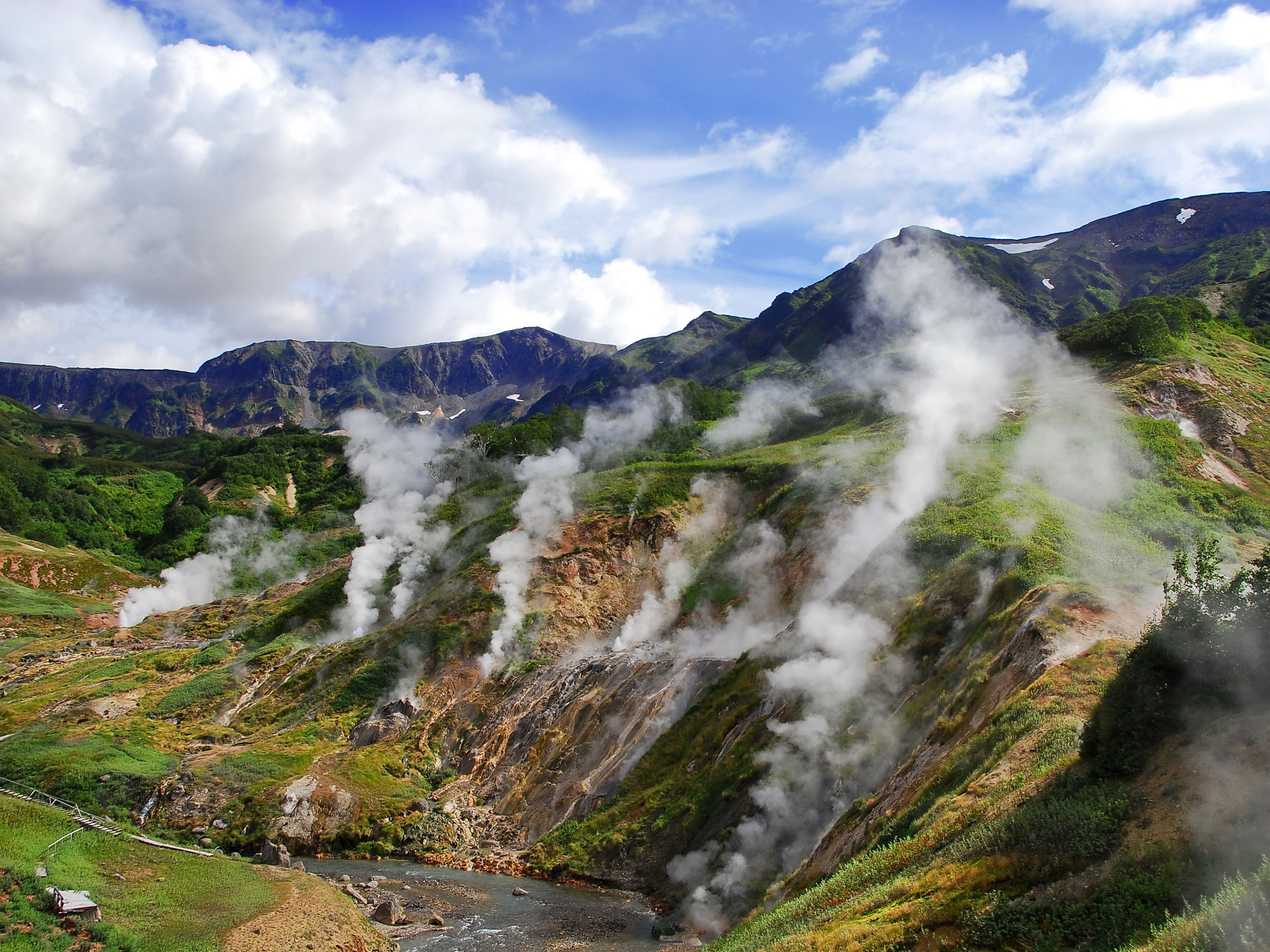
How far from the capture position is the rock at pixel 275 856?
29.8m

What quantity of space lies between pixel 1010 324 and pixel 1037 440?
77296 mm

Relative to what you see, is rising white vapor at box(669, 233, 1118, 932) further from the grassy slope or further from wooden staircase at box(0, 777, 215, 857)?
wooden staircase at box(0, 777, 215, 857)

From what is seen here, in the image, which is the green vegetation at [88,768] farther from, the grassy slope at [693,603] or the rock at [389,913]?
the rock at [389,913]

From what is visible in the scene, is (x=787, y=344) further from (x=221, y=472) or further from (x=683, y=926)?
(x=683, y=926)

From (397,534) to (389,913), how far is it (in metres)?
45.3

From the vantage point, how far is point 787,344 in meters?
160

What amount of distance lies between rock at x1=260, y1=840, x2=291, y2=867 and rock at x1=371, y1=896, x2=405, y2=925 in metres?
5.92

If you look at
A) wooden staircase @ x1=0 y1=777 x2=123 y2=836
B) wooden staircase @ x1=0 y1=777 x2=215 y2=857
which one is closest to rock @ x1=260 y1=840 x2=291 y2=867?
wooden staircase @ x1=0 y1=777 x2=215 y2=857

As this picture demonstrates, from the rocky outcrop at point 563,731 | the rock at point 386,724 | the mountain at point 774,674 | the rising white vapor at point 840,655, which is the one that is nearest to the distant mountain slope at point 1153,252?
the mountain at point 774,674

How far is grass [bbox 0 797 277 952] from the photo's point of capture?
19031 millimetres

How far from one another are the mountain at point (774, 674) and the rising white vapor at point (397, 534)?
19.3 inches

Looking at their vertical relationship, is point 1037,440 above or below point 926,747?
above

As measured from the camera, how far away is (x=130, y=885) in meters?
22.2

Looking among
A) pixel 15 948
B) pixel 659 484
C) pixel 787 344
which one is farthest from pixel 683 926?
pixel 787 344
